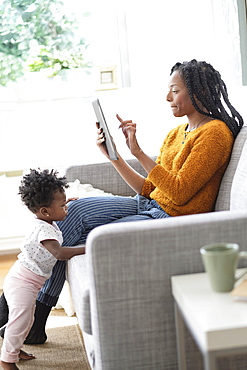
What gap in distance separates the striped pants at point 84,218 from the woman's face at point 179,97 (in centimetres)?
37

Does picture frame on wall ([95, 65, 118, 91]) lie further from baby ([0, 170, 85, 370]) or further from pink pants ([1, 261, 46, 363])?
pink pants ([1, 261, 46, 363])

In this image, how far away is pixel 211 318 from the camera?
1140 millimetres

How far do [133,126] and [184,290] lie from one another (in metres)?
0.99

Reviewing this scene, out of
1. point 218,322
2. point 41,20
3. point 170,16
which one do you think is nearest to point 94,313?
point 218,322

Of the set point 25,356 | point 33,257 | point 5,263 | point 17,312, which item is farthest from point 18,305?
point 5,263

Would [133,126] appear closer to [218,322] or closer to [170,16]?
[218,322]

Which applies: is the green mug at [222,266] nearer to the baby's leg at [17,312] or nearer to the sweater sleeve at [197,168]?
the sweater sleeve at [197,168]

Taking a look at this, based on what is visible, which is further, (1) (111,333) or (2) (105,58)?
(2) (105,58)

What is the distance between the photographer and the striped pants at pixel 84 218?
209cm

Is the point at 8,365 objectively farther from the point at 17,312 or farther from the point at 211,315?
the point at 211,315

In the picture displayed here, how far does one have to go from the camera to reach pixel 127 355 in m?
1.47

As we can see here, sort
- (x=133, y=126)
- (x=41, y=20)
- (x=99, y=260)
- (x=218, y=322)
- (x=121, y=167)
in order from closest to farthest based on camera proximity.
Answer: (x=218, y=322) → (x=99, y=260) → (x=133, y=126) → (x=121, y=167) → (x=41, y=20)

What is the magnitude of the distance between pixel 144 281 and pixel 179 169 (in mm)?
724

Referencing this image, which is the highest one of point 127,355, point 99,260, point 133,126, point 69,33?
point 69,33
